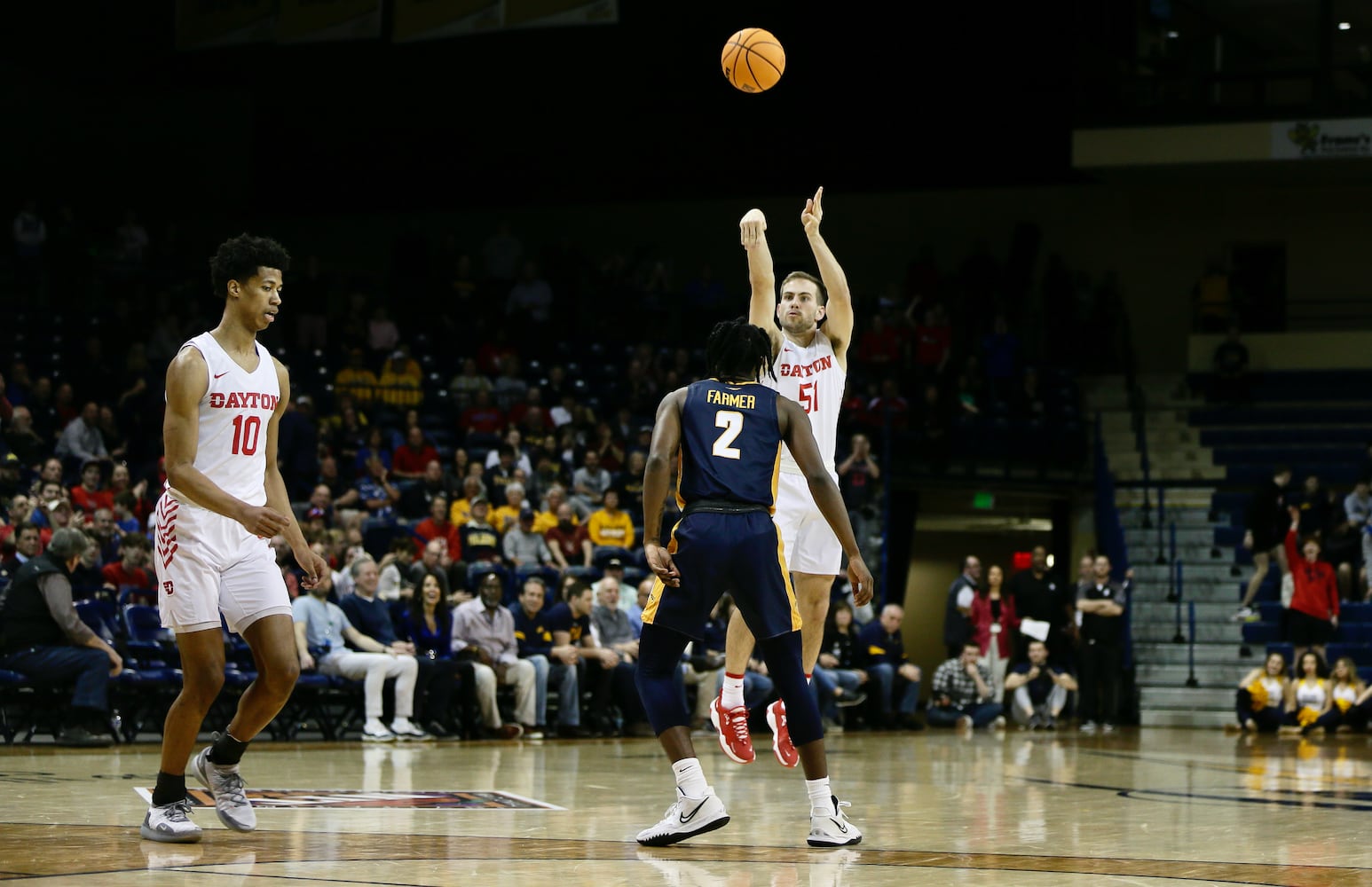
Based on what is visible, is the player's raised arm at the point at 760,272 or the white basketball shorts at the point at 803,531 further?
the white basketball shorts at the point at 803,531

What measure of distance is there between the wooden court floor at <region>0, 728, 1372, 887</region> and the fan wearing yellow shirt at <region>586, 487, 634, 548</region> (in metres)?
4.86

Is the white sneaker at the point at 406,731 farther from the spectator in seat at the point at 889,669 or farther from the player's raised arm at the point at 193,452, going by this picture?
the player's raised arm at the point at 193,452

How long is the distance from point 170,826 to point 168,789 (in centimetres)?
15

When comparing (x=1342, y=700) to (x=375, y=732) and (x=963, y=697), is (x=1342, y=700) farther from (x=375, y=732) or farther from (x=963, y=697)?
(x=375, y=732)

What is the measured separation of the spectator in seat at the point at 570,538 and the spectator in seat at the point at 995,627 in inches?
169

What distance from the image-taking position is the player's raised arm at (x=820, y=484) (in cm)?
655

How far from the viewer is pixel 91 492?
15.1m

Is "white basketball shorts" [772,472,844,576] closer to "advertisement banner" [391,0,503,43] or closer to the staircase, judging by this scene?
the staircase

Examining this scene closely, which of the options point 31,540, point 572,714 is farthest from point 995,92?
point 31,540

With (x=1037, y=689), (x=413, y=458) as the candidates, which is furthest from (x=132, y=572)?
(x=1037, y=689)

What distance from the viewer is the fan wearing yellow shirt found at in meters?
17.2

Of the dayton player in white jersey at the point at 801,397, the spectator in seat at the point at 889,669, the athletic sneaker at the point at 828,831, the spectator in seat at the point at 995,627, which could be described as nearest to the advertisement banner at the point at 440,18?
the spectator in seat at the point at 889,669

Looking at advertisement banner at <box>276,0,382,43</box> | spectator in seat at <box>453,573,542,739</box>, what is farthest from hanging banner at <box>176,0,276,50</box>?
spectator in seat at <box>453,573,542,739</box>

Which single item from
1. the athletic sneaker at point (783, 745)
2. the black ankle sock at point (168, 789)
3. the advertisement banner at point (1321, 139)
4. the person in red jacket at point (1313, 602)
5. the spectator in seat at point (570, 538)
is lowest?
the black ankle sock at point (168, 789)
